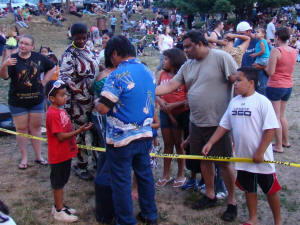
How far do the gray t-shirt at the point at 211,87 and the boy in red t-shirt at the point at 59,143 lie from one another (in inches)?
50.5

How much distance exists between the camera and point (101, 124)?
14.7ft

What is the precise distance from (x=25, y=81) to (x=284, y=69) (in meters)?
4.06

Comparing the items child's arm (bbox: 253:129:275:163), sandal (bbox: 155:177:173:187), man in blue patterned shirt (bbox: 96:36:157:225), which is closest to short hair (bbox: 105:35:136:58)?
man in blue patterned shirt (bbox: 96:36:157:225)

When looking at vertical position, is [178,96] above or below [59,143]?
above

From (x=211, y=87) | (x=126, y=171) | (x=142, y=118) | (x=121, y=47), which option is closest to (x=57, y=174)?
(x=126, y=171)

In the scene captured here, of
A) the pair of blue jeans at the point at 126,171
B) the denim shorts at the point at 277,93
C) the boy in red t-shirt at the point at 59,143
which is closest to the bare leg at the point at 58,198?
the boy in red t-shirt at the point at 59,143

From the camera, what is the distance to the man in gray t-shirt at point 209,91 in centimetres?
380

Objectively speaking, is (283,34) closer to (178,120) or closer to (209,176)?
(178,120)

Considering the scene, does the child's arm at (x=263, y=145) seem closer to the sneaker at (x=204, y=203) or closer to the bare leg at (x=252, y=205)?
the bare leg at (x=252, y=205)

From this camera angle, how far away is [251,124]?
3381mm

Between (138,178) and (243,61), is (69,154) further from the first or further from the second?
(243,61)

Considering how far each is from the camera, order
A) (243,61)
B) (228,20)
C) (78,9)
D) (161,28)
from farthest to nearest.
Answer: (78,9)
(228,20)
(161,28)
(243,61)

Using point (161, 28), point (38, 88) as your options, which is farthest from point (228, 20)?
point (38, 88)

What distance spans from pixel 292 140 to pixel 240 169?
362 cm
